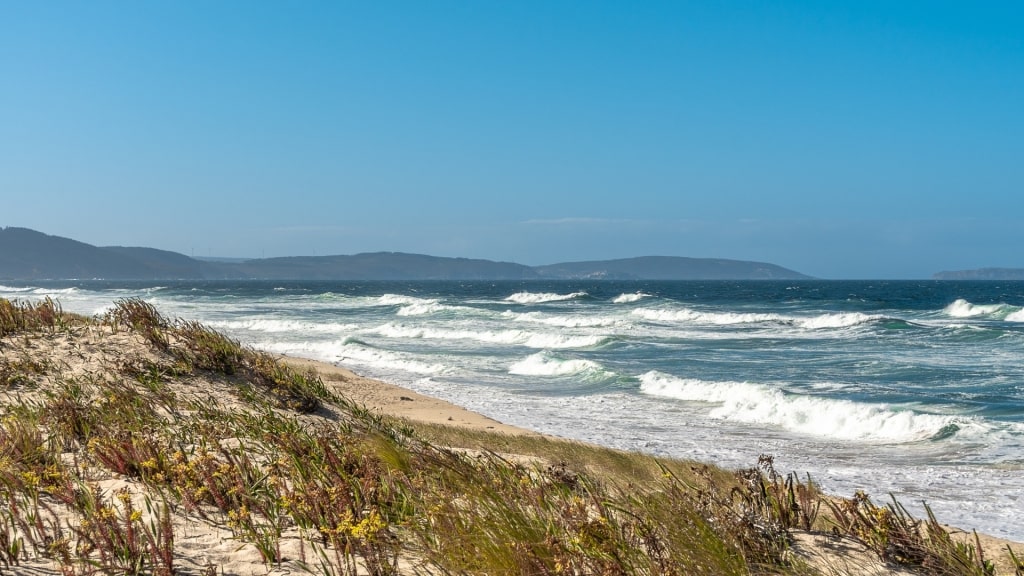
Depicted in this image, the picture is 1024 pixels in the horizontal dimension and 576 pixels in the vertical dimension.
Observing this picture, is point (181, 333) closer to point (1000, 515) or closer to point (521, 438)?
point (521, 438)

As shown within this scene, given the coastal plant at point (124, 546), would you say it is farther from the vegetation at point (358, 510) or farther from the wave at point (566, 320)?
the wave at point (566, 320)

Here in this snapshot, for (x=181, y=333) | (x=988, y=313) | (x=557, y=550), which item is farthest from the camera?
(x=988, y=313)

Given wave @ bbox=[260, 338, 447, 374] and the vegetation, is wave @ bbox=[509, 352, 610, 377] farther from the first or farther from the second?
the vegetation

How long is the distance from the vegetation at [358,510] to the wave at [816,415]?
29.0 ft

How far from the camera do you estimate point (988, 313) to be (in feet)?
171

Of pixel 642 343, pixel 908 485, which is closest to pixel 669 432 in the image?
pixel 908 485

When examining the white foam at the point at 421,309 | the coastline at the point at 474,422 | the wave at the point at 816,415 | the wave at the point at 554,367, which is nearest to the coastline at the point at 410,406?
the coastline at the point at 474,422

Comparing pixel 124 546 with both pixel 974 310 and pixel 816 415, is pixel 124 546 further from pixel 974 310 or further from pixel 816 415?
pixel 974 310

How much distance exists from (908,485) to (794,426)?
4.45m

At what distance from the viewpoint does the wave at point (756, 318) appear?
41344 millimetres

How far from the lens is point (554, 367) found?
22.2m

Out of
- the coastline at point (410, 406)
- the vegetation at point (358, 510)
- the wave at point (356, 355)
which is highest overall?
the vegetation at point (358, 510)

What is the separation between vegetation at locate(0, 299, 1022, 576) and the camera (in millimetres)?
3420

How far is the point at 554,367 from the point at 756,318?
27.0m
